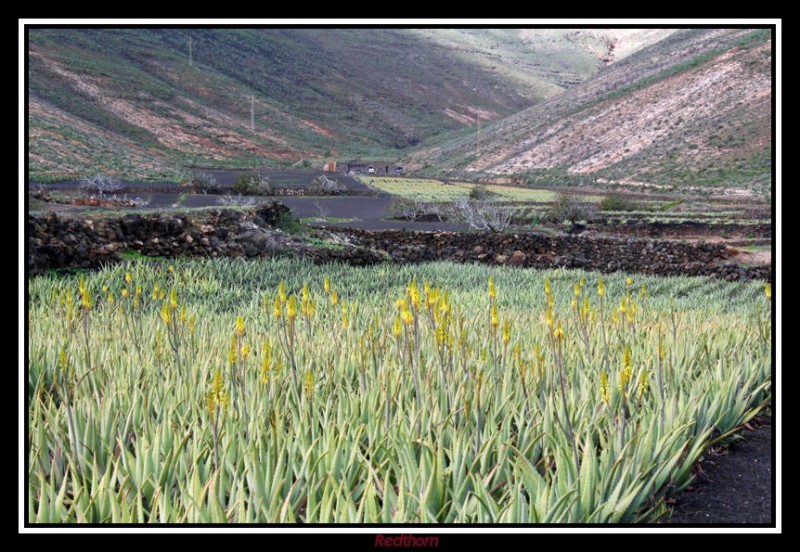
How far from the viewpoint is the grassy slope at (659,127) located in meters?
53.6

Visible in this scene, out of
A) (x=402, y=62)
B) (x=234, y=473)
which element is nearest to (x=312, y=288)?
(x=234, y=473)

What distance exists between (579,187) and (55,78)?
59986 mm

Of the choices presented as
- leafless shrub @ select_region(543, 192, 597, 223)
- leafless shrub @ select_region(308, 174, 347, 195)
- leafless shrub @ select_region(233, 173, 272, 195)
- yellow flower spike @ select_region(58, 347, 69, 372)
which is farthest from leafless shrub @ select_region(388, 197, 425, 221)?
yellow flower spike @ select_region(58, 347, 69, 372)

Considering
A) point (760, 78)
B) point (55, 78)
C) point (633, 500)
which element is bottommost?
point (633, 500)

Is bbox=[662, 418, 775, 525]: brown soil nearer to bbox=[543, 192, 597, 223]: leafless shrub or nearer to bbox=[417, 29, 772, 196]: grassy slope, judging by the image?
bbox=[543, 192, 597, 223]: leafless shrub

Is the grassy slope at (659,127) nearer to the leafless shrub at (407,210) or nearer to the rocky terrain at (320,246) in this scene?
the leafless shrub at (407,210)

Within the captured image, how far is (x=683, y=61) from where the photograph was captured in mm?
77688

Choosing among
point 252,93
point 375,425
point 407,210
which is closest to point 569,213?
point 407,210

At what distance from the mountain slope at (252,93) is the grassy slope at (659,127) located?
14.9 meters

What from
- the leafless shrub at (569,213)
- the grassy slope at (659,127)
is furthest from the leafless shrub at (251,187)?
the grassy slope at (659,127)

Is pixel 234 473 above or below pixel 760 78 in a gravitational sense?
below

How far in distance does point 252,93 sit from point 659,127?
224 feet

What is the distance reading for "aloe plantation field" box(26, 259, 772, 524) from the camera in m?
2.52
